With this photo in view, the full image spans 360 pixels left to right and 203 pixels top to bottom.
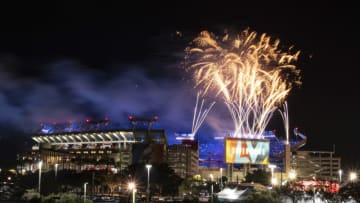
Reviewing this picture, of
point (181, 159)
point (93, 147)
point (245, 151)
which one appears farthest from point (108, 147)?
point (245, 151)

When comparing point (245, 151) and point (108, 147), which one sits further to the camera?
point (108, 147)

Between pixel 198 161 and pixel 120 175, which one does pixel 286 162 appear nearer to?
pixel 198 161

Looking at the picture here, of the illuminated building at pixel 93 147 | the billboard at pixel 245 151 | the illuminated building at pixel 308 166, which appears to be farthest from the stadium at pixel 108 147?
the billboard at pixel 245 151

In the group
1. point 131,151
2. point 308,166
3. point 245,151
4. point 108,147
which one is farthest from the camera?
point 308,166

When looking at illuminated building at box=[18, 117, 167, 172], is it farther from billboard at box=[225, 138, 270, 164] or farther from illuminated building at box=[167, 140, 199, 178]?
billboard at box=[225, 138, 270, 164]

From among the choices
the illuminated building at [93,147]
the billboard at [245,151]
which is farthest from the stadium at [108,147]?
the billboard at [245,151]

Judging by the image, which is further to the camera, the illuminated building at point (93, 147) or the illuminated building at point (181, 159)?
the illuminated building at point (181, 159)

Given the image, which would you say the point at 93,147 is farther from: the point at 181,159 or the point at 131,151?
the point at 181,159

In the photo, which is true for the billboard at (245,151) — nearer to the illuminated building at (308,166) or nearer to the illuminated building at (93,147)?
the illuminated building at (93,147)

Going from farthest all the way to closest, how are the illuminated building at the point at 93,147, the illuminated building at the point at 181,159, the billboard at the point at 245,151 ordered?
the illuminated building at the point at 181,159 < the illuminated building at the point at 93,147 < the billboard at the point at 245,151

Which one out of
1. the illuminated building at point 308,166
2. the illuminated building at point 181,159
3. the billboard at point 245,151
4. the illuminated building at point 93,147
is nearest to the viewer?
the billboard at point 245,151
